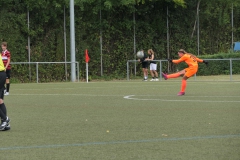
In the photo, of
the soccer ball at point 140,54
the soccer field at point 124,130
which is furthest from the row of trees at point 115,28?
the soccer field at point 124,130

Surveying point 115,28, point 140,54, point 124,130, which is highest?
point 115,28

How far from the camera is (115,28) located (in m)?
40.1

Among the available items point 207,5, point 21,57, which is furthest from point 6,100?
point 207,5

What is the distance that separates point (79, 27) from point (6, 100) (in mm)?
18980

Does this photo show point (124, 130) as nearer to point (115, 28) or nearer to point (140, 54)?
point (140, 54)

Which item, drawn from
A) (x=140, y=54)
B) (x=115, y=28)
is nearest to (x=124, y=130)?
(x=140, y=54)

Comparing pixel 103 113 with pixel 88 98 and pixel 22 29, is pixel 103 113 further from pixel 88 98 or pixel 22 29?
pixel 22 29

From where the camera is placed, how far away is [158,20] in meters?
41.3

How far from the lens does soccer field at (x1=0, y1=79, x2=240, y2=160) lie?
882 cm

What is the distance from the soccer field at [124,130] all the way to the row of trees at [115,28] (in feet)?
61.3

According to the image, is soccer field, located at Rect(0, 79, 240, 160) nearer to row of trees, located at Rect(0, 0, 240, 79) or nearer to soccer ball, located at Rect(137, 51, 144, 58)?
row of trees, located at Rect(0, 0, 240, 79)

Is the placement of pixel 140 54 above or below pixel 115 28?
below

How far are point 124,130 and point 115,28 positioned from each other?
94.9ft

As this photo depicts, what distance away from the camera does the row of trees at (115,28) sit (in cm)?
3703
